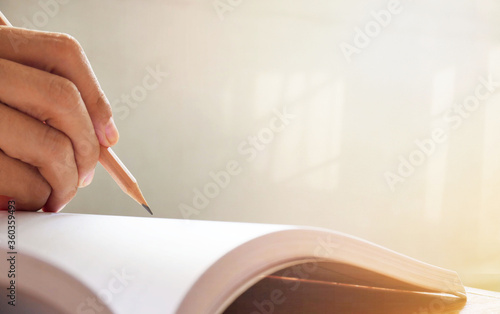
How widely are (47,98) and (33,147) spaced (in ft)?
0.12

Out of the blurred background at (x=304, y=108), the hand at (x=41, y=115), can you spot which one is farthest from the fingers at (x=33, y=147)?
the blurred background at (x=304, y=108)

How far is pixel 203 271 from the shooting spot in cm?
15

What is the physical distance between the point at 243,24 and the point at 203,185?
1.07 m

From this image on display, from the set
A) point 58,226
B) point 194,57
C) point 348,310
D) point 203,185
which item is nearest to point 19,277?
point 58,226

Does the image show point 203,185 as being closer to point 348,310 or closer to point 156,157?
point 156,157

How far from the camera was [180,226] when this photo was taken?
0.23m

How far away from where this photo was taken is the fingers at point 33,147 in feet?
0.89

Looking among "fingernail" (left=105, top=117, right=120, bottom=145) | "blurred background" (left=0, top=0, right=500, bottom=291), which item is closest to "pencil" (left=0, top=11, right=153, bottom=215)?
"fingernail" (left=105, top=117, right=120, bottom=145)

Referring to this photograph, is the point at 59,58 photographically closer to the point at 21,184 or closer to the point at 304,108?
the point at 21,184

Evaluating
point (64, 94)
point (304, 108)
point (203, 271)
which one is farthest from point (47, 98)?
point (304, 108)

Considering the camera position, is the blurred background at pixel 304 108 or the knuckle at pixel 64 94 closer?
the knuckle at pixel 64 94

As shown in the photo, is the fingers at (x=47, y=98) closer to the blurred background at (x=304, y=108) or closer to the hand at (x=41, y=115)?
the hand at (x=41, y=115)

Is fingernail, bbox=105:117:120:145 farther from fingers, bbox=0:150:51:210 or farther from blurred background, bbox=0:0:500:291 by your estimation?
blurred background, bbox=0:0:500:291

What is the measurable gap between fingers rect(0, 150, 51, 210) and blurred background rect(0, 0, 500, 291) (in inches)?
83.4
